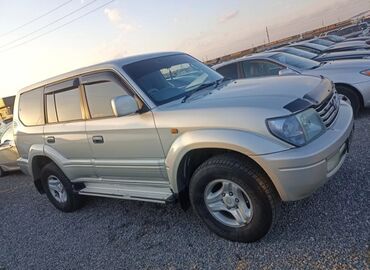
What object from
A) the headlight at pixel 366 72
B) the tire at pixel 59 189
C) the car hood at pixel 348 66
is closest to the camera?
the tire at pixel 59 189

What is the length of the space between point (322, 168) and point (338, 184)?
1371 mm

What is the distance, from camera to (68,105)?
15.8 ft

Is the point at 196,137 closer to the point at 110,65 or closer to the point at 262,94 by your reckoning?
the point at 262,94

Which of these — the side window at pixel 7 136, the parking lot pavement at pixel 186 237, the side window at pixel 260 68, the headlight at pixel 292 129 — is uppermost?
the headlight at pixel 292 129

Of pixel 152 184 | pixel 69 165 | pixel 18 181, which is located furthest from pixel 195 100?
pixel 18 181

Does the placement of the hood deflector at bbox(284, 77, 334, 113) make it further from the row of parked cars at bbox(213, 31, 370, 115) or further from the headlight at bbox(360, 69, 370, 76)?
the headlight at bbox(360, 69, 370, 76)

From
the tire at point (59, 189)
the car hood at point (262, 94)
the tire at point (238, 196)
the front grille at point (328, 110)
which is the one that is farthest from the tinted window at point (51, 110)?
the front grille at point (328, 110)

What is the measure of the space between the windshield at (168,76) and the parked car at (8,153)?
5.32m

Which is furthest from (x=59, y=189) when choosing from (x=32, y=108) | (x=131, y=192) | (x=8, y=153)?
(x=8, y=153)

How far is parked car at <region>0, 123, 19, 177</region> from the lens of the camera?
834cm

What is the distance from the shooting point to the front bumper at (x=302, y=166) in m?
2.88

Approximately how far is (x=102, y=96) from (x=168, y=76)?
2.67 feet

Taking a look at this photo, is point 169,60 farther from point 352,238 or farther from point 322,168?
point 352,238

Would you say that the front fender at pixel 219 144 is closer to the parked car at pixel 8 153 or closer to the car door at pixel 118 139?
the car door at pixel 118 139
